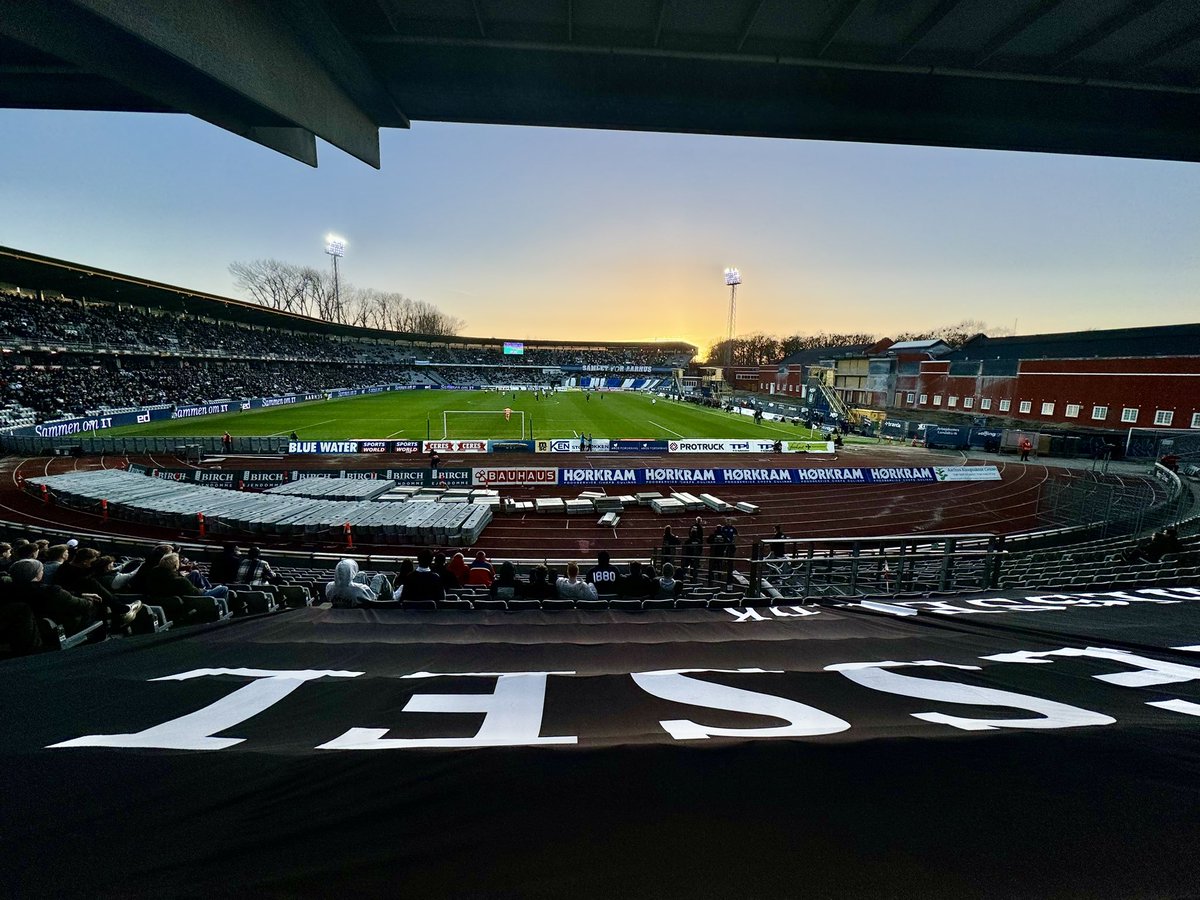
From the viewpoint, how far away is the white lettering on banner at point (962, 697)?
7.28 ft

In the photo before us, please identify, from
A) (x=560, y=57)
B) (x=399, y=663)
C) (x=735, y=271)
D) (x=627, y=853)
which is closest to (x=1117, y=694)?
(x=627, y=853)

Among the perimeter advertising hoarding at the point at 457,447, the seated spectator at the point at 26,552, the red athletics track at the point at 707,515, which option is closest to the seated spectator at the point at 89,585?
the seated spectator at the point at 26,552

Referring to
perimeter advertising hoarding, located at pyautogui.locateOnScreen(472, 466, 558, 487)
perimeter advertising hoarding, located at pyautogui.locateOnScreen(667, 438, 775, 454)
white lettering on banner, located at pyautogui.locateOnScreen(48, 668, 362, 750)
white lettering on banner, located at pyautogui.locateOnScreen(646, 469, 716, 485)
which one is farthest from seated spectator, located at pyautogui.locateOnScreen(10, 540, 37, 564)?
perimeter advertising hoarding, located at pyautogui.locateOnScreen(667, 438, 775, 454)

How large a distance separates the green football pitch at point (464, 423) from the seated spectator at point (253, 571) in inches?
1184

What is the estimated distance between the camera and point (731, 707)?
259 centimetres

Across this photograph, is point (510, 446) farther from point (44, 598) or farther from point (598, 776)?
point (598, 776)

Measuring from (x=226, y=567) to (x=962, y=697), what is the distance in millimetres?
9830

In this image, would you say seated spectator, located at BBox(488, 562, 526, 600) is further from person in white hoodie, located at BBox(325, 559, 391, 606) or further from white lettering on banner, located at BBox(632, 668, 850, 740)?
white lettering on banner, located at BBox(632, 668, 850, 740)

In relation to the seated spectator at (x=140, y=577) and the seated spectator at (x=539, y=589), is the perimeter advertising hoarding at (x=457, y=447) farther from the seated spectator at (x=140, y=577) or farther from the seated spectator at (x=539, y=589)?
the seated spectator at (x=140, y=577)

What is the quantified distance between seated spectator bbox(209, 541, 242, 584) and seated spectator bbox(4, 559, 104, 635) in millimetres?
3777

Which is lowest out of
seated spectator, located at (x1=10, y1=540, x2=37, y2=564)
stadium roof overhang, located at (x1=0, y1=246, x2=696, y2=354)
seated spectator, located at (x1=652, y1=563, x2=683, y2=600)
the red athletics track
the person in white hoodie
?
the red athletics track

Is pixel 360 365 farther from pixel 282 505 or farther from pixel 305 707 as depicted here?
pixel 305 707

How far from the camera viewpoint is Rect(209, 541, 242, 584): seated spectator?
8016mm

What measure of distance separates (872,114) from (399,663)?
6.54 m
